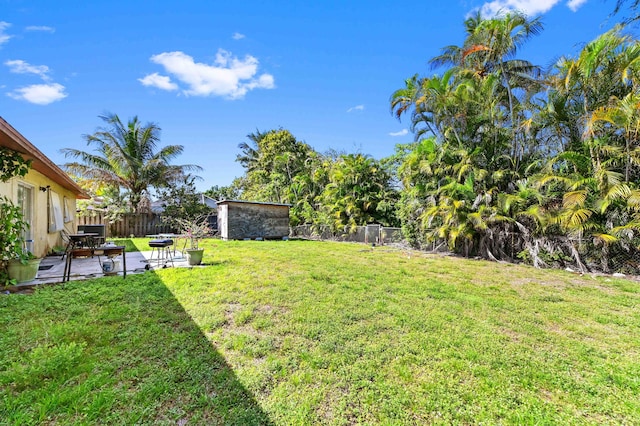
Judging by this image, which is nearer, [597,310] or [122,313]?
[122,313]

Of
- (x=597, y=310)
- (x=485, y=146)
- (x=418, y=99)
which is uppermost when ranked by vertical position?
(x=418, y=99)

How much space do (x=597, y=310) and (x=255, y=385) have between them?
203 inches

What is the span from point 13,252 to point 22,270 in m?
0.38

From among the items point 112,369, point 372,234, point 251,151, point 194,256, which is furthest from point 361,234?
point 251,151

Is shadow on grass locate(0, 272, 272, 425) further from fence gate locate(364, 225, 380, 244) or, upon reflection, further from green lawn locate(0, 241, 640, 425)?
fence gate locate(364, 225, 380, 244)

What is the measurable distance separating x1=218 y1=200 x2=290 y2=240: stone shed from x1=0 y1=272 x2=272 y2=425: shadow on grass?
11.3 metres

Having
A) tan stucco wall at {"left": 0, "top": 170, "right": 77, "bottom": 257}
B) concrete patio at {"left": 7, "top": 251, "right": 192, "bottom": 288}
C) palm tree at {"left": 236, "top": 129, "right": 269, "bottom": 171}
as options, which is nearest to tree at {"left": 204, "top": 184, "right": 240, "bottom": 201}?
palm tree at {"left": 236, "top": 129, "right": 269, "bottom": 171}

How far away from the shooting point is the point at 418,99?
10.6 meters

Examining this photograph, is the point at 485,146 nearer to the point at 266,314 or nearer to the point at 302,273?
the point at 302,273

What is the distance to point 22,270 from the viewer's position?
507 cm

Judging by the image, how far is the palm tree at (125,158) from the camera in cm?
1582

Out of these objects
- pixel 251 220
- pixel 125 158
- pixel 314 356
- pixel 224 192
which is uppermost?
pixel 125 158

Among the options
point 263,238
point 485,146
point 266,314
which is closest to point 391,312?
point 266,314

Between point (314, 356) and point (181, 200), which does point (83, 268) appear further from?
point (181, 200)
